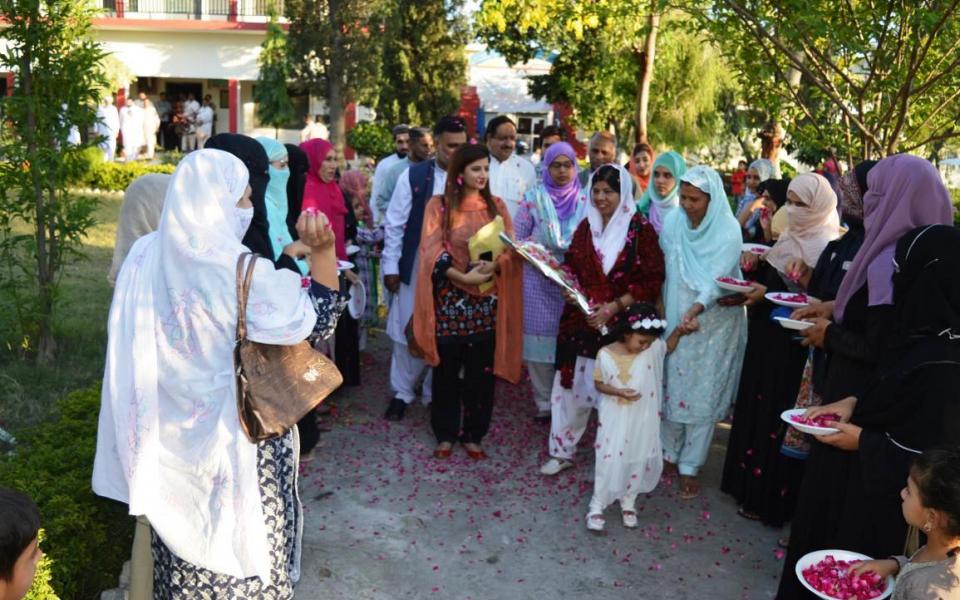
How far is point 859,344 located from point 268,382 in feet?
7.40

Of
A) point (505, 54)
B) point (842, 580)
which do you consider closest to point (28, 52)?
point (842, 580)

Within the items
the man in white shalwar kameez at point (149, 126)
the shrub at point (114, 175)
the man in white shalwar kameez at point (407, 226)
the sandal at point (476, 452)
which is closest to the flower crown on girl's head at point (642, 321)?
the sandal at point (476, 452)

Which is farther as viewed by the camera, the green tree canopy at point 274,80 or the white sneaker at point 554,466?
the green tree canopy at point 274,80

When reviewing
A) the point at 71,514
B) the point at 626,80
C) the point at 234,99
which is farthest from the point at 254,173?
the point at 234,99

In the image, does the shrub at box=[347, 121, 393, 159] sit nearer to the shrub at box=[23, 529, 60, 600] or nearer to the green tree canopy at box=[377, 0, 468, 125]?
the green tree canopy at box=[377, 0, 468, 125]

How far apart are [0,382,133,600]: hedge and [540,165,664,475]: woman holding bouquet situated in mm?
2560

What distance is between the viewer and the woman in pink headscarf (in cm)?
625

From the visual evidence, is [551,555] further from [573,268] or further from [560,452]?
[573,268]

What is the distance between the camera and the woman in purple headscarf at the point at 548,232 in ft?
19.3

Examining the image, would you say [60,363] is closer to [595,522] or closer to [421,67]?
[595,522]

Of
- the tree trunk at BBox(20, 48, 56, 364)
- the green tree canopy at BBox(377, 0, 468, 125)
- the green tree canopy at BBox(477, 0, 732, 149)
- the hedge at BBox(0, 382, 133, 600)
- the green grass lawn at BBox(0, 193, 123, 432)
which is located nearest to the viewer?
the hedge at BBox(0, 382, 133, 600)

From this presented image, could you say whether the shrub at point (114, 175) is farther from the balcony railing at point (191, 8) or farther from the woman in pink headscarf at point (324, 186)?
the balcony railing at point (191, 8)

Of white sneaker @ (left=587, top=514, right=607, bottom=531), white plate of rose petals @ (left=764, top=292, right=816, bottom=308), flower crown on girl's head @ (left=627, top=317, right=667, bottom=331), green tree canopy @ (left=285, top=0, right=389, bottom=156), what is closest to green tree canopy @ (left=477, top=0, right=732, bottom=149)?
green tree canopy @ (left=285, top=0, right=389, bottom=156)

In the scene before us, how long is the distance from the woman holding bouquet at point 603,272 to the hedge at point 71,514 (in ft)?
8.40
